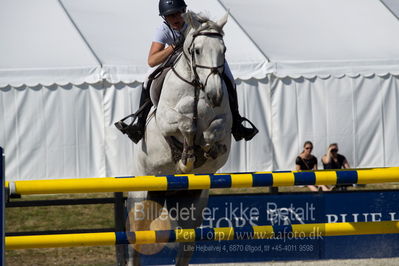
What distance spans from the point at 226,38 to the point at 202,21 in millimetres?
7903

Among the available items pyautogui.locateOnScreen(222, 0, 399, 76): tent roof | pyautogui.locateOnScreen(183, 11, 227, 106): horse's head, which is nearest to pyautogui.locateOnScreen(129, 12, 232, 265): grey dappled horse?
pyautogui.locateOnScreen(183, 11, 227, 106): horse's head

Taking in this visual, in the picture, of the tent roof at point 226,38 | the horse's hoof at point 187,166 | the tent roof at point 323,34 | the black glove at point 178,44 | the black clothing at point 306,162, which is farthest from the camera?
the tent roof at point 323,34

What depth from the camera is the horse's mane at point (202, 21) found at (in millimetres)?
5422

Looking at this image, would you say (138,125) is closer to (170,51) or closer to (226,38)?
(170,51)

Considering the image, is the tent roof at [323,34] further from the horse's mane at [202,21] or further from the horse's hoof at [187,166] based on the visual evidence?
the horse's hoof at [187,166]

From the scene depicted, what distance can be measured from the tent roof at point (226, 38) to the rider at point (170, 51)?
21.5 feet

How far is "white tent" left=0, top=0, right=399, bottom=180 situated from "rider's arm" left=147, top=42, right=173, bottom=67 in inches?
258

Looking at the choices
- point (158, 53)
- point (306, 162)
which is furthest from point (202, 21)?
point (306, 162)

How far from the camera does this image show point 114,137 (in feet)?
42.4

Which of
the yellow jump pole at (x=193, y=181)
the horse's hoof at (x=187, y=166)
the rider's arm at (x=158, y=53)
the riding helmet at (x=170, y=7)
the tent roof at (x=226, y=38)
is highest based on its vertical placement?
the tent roof at (x=226, y=38)

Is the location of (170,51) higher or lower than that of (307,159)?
higher

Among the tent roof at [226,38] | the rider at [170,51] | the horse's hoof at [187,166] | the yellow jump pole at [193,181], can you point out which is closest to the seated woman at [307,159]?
the tent roof at [226,38]

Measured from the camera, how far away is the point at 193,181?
4262mm

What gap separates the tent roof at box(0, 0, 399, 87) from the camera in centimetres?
1258
